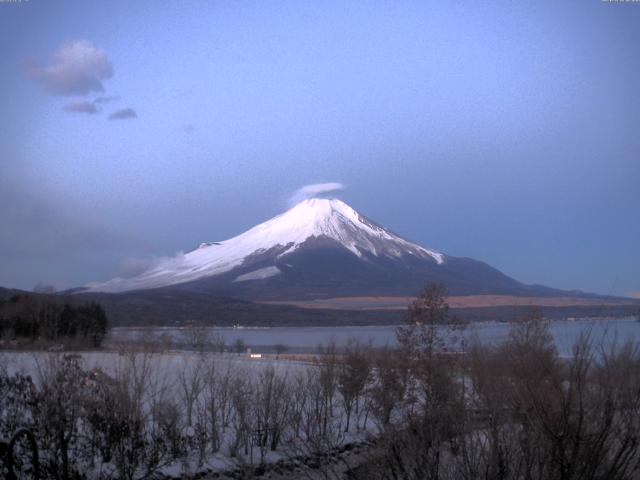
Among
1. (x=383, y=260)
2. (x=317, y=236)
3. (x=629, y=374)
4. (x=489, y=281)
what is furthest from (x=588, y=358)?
(x=317, y=236)

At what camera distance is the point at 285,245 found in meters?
143

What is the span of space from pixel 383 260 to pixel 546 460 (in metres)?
121

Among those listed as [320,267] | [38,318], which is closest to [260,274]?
[320,267]

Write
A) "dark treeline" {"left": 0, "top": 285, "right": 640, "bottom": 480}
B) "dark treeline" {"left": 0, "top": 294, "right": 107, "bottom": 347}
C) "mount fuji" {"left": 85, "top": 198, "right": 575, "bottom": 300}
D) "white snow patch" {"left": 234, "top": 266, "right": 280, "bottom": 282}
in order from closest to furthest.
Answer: "dark treeline" {"left": 0, "top": 285, "right": 640, "bottom": 480} → "dark treeline" {"left": 0, "top": 294, "right": 107, "bottom": 347} → "mount fuji" {"left": 85, "top": 198, "right": 575, "bottom": 300} → "white snow patch" {"left": 234, "top": 266, "right": 280, "bottom": 282}

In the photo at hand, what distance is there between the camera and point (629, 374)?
992 cm

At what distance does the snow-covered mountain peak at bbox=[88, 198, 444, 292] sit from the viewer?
13238 cm

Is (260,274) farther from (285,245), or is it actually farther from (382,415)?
(382,415)

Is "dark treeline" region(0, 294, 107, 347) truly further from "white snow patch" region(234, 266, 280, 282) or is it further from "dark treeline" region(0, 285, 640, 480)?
"white snow patch" region(234, 266, 280, 282)

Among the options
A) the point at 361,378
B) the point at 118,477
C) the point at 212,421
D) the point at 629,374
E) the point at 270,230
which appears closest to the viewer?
the point at 629,374

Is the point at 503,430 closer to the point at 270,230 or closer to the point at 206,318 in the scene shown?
the point at 206,318

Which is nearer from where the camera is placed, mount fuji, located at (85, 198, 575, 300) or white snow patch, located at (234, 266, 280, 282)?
mount fuji, located at (85, 198, 575, 300)

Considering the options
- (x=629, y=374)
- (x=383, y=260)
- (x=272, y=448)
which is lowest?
(x=272, y=448)

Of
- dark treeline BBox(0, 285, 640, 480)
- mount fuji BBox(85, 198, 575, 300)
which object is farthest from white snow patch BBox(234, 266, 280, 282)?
dark treeline BBox(0, 285, 640, 480)

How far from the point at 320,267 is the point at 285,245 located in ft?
59.8
